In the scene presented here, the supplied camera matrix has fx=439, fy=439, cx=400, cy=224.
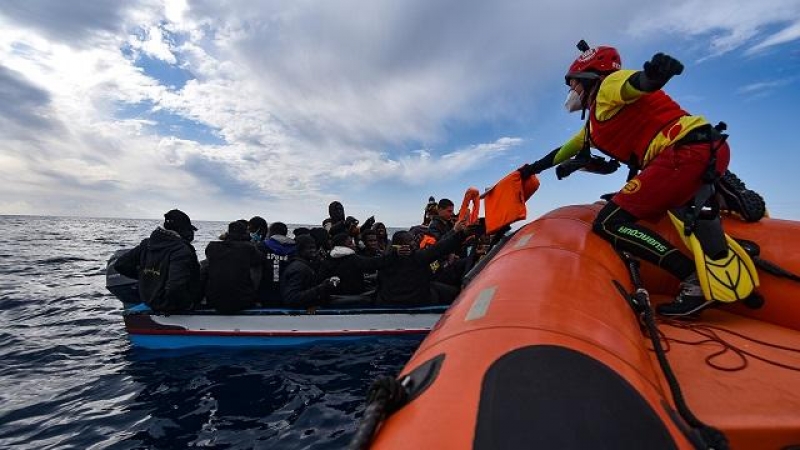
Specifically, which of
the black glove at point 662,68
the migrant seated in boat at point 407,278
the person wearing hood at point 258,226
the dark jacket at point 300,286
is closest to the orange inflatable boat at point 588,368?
the black glove at point 662,68

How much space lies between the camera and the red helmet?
370 centimetres

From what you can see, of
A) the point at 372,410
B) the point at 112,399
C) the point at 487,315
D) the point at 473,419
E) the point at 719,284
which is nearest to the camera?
the point at 473,419

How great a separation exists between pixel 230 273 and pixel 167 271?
0.98 meters

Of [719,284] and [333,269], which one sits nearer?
[719,284]

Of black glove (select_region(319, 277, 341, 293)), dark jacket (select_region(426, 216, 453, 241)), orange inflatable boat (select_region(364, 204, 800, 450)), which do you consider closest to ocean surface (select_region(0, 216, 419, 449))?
black glove (select_region(319, 277, 341, 293))

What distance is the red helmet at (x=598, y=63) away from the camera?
3.70 m

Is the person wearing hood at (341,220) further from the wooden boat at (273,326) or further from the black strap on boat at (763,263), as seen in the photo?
the black strap on boat at (763,263)

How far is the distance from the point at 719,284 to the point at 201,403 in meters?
5.41

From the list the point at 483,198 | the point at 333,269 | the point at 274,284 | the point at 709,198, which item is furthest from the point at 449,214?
the point at 709,198

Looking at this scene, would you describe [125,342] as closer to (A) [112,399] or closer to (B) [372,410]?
(A) [112,399]

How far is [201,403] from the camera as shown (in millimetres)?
5293

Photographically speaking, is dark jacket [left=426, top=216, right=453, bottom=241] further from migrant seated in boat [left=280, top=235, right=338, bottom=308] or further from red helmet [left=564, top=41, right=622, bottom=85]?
red helmet [left=564, top=41, right=622, bottom=85]

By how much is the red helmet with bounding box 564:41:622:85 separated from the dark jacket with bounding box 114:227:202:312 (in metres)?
6.33

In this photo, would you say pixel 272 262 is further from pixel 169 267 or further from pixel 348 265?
pixel 169 267
